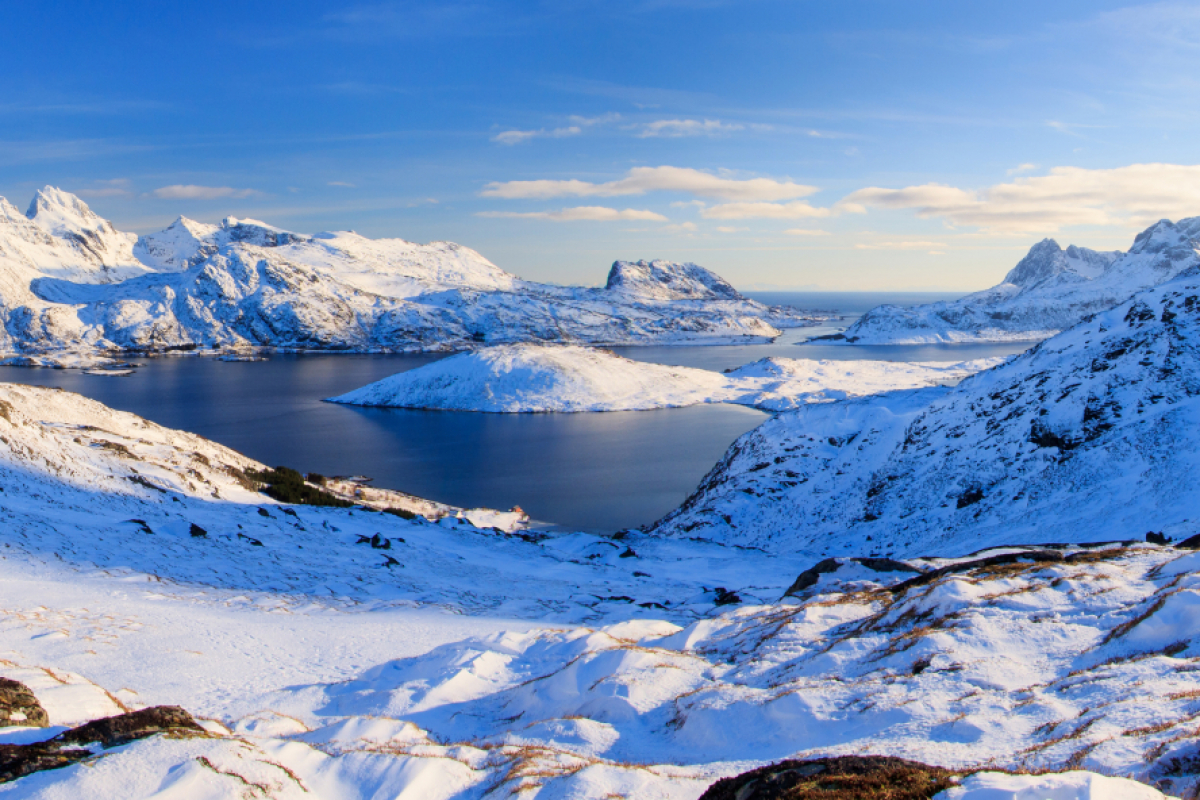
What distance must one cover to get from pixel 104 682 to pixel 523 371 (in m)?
88.9

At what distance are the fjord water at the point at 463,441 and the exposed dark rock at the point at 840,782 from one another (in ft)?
120

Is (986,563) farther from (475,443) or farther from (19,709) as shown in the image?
(475,443)

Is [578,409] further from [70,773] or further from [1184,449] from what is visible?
[70,773]

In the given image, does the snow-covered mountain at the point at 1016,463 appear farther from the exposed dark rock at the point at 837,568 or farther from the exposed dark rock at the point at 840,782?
the exposed dark rock at the point at 840,782

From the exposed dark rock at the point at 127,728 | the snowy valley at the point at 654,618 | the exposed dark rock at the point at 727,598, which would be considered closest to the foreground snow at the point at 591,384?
the snowy valley at the point at 654,618

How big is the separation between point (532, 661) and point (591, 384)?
8549 cm

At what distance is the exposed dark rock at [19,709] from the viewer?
740 cm

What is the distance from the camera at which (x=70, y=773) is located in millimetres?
5203

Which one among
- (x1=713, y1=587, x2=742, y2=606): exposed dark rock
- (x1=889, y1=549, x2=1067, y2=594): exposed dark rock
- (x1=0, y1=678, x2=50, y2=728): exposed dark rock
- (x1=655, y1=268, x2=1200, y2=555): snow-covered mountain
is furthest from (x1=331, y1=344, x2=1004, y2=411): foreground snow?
(x1=0, y1=678, x2=50, y2=728): exposed dark rock

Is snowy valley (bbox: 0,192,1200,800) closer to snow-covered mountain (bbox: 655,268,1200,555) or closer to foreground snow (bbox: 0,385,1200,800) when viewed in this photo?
foreground snow (bbox: 0,385,1200,800)

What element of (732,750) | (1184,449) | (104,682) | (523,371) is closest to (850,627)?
(732,750)

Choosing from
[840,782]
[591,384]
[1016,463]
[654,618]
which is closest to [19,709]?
[840,782]

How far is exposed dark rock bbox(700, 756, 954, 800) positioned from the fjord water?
1438 inches

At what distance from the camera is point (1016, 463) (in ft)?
90.8
